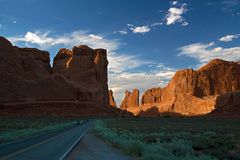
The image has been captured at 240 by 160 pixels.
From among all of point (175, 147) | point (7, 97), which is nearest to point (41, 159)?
point (175, 147)

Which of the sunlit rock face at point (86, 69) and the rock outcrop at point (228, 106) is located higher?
the sunlit rock face at point (86, 69)

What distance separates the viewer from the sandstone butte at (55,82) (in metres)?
108

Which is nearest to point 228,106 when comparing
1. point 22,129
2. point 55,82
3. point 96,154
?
point 55,82

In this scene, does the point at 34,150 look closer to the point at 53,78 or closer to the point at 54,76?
the point at 53,78

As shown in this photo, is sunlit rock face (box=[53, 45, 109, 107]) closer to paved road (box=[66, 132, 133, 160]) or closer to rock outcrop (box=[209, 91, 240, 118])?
rock outcrop (box=[209, 91, 240, 118])

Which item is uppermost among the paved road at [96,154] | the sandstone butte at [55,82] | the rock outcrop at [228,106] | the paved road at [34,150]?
the sandstone butte at [55,82]

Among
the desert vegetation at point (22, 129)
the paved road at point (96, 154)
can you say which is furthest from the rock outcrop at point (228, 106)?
the paved road at point (96, 154)

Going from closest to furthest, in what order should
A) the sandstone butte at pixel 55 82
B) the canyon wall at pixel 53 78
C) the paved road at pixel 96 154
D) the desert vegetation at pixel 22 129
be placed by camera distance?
the paved road at pixel 96 154
the desert vegetation at pixel 22 129
the sandstone butte at pixel 55 82
the canyon wall at pixel 53 78

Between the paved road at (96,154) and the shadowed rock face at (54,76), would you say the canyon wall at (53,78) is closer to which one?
the shadowed rock face at (54,76)

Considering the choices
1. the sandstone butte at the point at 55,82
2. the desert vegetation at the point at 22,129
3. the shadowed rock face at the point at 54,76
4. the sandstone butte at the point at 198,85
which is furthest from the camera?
the sandstone butte at the point at 198,85

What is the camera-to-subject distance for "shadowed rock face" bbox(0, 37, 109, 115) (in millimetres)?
109125

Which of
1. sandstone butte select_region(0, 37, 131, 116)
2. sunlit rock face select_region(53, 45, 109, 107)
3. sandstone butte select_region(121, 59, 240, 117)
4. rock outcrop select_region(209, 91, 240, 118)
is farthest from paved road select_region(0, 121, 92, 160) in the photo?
sandstone butte select_region(121, 59, 240, 117)

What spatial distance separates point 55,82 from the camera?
11969 cm

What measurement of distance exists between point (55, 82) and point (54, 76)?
2.74 m
